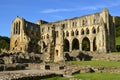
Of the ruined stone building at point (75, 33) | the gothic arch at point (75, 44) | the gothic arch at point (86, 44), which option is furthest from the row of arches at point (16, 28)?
the gothic arch at point (86, 44)

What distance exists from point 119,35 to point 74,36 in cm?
3085

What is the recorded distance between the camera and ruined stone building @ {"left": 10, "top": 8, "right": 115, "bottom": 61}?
211 ft

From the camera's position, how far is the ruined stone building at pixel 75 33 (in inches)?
2534

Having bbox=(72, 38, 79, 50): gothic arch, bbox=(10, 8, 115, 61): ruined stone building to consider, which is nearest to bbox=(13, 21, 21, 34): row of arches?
bbox=(10, 8, 115, 61): ruined stone building

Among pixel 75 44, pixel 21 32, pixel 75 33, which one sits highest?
pixel 21 32

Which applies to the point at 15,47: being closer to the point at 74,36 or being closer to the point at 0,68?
the point at 74,36

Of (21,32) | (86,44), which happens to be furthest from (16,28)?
(86,44)

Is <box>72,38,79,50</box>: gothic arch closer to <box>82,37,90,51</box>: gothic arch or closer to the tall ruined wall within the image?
<box>82,37,90,51</box>: gothic arch

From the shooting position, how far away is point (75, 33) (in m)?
73.6

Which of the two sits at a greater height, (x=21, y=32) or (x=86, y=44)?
(x=21, y=32)

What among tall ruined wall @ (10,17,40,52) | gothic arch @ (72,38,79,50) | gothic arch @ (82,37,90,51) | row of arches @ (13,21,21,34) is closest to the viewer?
tall ruined wall @ (10,17,40,52)

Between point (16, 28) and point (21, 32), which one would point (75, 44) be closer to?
point (21, 32)

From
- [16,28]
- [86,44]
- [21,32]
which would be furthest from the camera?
[86,44]

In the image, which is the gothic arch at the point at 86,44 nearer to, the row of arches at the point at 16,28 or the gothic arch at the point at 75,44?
the gothic arch at the point at 75,44
